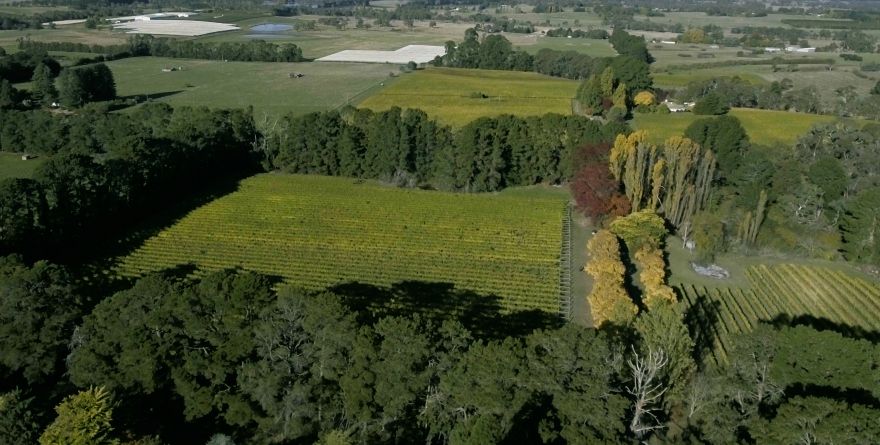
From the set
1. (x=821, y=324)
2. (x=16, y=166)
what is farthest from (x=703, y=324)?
(x=16, y=166)

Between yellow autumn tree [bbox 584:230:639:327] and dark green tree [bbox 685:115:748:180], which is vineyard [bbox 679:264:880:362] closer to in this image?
yellow autumn tree [bbox 584:230:639:327]

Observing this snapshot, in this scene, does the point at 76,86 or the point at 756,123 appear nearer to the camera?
the point at 756,123

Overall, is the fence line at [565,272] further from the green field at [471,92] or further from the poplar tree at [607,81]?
the poplar tree at [607,81]

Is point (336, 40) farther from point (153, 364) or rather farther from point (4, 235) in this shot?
point (153, 364)

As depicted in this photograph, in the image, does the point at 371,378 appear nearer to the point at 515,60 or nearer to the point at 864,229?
the point at 864,229

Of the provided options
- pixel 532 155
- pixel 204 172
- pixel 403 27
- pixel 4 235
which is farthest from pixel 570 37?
pixel 4 235

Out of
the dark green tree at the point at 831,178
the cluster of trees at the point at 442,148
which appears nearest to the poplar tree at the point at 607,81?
the cluster of trees at the point at 442,148

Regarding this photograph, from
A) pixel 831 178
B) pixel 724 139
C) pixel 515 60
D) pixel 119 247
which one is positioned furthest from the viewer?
pixel 515 60
